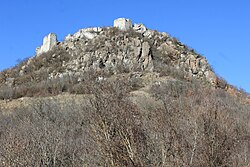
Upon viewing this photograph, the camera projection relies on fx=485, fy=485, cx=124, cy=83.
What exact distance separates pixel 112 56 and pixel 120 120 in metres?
43.4

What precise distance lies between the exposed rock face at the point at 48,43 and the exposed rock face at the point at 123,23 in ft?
32.1

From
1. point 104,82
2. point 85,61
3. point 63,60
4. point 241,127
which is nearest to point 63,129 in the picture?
point 241,127

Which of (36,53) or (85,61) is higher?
(36,53)

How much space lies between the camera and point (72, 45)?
6900cm

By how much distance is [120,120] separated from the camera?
19453 millimetres

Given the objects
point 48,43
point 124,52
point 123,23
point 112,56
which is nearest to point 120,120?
point 112,56

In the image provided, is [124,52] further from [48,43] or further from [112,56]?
[48,43]

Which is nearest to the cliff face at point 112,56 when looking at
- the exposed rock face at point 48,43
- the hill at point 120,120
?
the exposed rock face at point 48,43

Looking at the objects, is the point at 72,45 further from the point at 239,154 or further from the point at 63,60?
the point at 239,154

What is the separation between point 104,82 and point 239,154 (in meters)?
8.41

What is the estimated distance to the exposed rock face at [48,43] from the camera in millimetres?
74375

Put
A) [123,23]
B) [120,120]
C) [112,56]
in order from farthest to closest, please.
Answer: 1. [123,23]
2. [112,56]
3. [120,120]

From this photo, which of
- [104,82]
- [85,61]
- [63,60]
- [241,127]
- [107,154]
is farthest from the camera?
[63,60]

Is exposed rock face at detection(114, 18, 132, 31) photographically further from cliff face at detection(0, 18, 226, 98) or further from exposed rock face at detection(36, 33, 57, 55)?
exposed rock face at detection(36, 33, 57, 55)
